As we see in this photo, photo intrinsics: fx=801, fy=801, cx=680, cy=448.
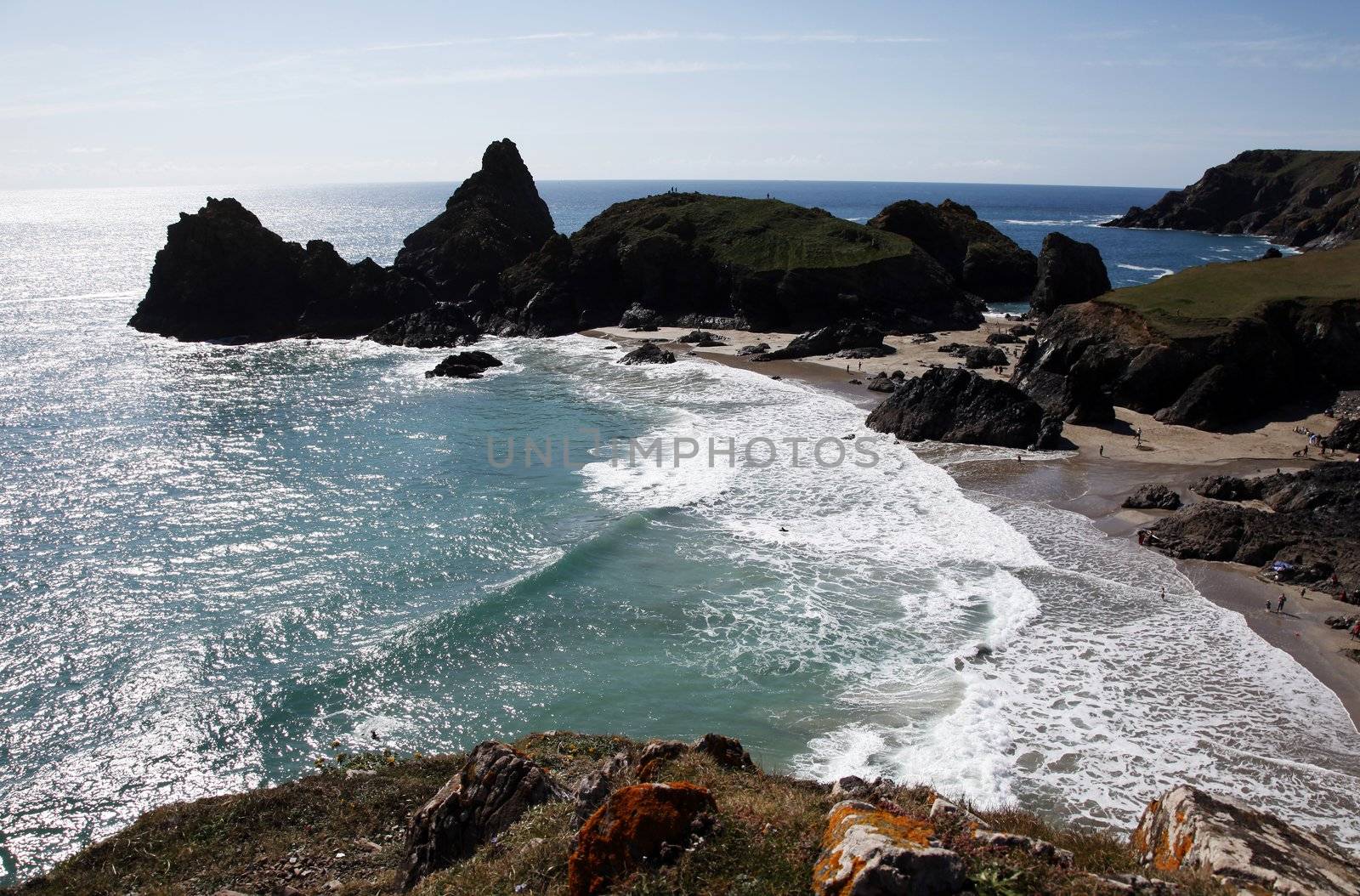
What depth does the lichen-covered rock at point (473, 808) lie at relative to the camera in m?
10.7

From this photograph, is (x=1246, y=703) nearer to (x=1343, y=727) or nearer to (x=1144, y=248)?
(x=1343, y=727)

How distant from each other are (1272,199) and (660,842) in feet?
618

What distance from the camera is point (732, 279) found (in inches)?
2908

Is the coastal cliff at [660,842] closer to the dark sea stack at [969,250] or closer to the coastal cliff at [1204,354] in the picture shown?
the coastal cliff at [1204,354]

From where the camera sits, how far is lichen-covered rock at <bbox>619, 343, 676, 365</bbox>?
60.8 m

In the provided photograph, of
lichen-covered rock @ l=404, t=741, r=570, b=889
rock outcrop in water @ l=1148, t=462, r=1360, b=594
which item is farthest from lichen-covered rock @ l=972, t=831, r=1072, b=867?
rock outcrop in water @ l=1148, t=462, r=1360, b=594

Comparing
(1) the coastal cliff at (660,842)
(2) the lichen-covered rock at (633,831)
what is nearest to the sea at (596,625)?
(1) the coastal cliff at (660,842)

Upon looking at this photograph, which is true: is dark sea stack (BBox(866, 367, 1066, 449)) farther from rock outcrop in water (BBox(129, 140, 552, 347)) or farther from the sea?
rock outcrop in water (BBox(129, 140, 552, 347))

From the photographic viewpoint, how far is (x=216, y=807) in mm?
13336

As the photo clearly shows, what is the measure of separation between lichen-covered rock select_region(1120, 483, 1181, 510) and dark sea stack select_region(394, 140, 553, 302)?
69071 millimetres

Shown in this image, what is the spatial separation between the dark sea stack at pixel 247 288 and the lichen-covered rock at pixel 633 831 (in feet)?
239

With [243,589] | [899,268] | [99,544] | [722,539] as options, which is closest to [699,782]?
[722,539]

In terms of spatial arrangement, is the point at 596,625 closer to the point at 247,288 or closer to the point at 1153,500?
the point at 1153,500

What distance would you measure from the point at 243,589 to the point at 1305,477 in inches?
1479
